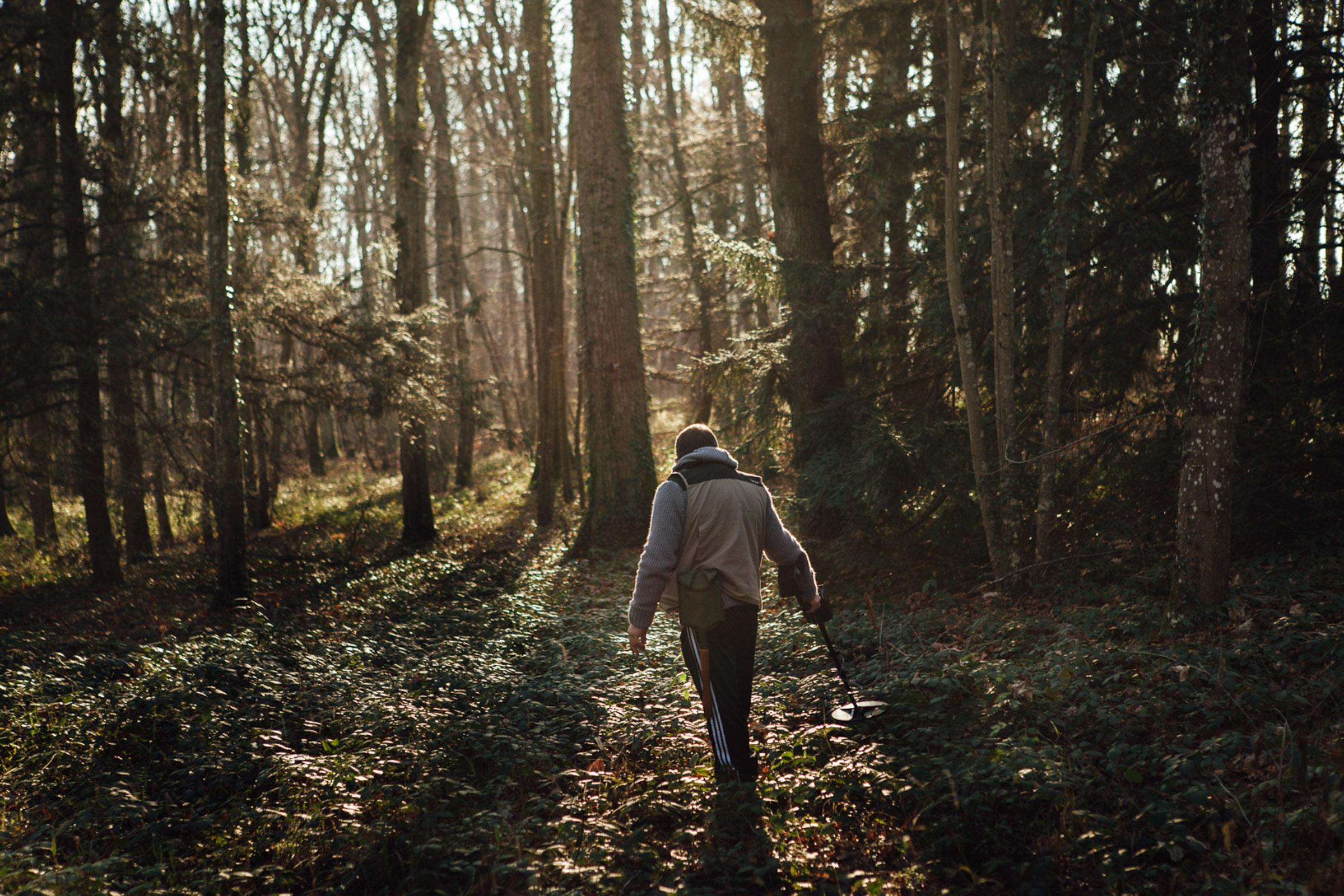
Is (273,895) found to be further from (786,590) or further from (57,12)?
(57,12)

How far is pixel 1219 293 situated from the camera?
5969 millimetres

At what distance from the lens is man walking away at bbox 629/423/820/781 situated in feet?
14.9

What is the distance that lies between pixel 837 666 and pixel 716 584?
1.59m

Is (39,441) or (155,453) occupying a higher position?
(39,441)

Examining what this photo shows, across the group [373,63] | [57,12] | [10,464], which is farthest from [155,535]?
[373,63]

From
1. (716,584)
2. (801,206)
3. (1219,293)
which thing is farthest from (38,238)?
(1219,293)

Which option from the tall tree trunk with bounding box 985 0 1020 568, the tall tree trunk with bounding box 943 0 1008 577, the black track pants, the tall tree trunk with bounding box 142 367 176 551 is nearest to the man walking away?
the black track pants

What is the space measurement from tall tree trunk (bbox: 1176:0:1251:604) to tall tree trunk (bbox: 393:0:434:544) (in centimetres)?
1191

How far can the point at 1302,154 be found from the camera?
7316mm

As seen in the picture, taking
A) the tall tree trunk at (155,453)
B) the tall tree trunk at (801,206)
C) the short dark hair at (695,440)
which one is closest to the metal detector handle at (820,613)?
the short dark hair at (695,440)

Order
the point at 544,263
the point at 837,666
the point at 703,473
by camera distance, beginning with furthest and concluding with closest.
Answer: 1. the point at 544,263
2. the point at 837,666
3. the point at 703,473

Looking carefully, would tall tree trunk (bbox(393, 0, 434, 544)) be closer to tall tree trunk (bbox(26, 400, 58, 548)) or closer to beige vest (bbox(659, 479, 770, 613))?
tall tree trunk (bbox(26, 400, 58, 548))

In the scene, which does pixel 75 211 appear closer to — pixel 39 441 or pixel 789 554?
pixel 39 441

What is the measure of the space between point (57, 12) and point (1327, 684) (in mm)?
16163
